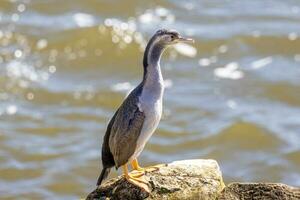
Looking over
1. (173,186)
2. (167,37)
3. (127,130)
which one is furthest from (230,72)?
(173,186)

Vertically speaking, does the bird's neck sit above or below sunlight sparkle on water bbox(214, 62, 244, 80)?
below

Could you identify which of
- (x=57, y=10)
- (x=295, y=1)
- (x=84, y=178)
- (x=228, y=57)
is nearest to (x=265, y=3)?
(x=295, y=1)

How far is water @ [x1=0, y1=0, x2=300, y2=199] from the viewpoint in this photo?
15.3 metres

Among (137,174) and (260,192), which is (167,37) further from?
(260,192)

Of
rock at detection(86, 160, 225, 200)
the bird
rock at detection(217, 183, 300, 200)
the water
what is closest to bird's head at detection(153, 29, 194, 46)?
the bird

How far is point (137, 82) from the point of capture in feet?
56.4

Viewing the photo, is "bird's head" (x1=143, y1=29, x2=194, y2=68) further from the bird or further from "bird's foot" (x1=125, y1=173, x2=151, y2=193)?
"bird's foot" (x1=125, y1=173, x2=151, y2=193)

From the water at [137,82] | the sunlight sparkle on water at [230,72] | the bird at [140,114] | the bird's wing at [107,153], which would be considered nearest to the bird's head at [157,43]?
the bird at [140,114]

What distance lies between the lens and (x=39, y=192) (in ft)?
47.6

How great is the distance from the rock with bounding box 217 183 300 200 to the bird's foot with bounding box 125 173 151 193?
0.69 meters

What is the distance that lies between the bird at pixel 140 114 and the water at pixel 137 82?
5.70 meters

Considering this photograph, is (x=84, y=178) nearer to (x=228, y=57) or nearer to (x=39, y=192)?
(x=39, y=192)

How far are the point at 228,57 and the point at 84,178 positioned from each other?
459cm

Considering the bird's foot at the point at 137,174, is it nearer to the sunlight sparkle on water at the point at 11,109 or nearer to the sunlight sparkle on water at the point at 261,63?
the sunlight sparkle on water at the point at 11,109
